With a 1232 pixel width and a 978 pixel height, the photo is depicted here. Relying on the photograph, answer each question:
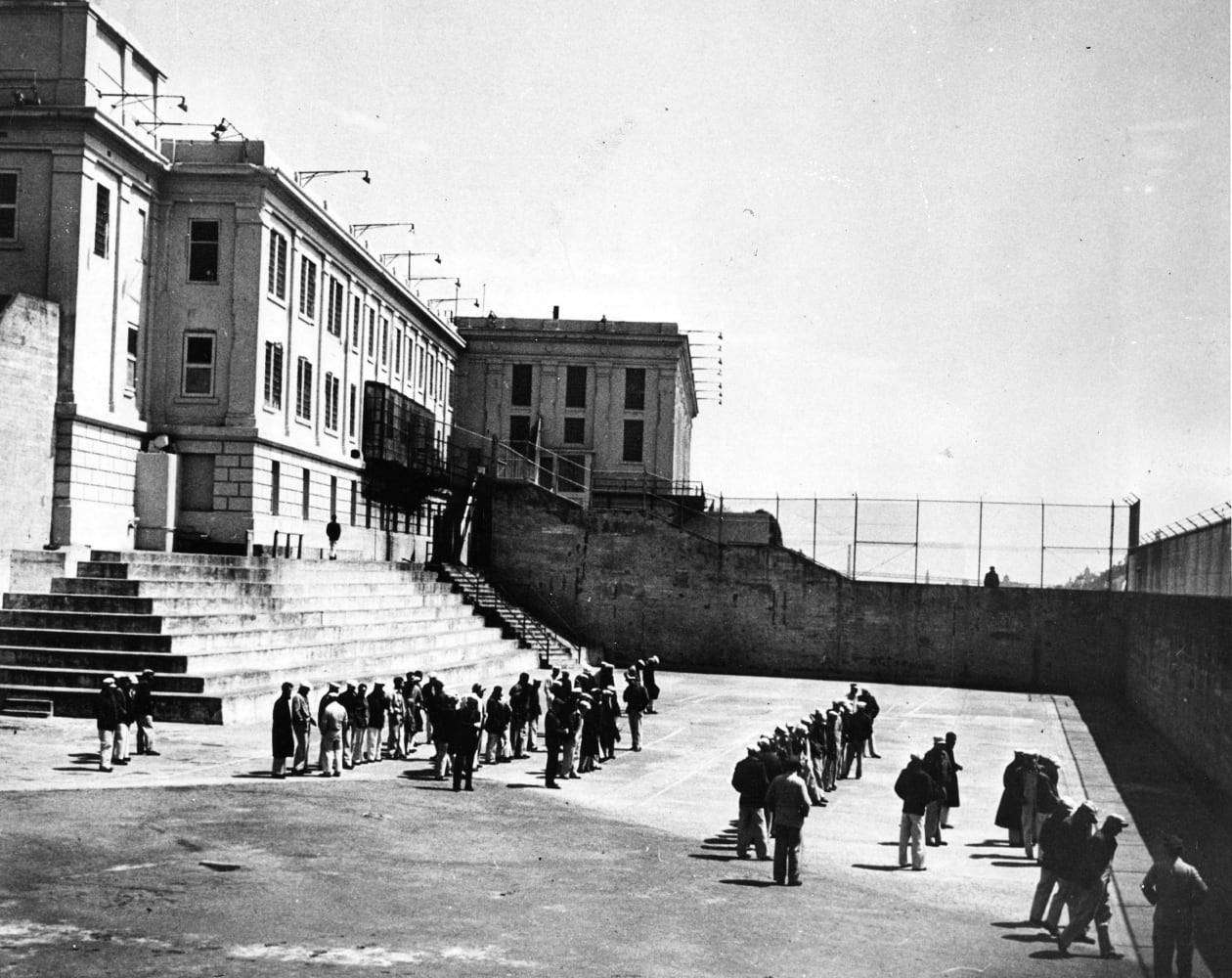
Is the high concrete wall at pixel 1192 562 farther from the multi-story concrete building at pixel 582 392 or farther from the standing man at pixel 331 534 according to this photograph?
the multi-story concrete building at pixel 582 392

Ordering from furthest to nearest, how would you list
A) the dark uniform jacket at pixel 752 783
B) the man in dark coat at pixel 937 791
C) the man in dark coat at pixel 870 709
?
the man in dark coat at pixel 870 709
the man in dark coat at pixel 937 791
the dark uniform jacket at pixel 752 783

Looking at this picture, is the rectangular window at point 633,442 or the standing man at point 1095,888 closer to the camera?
the standing man at point 1095,888

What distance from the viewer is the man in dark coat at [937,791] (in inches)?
613

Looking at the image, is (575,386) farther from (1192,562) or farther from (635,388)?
(1192,562)

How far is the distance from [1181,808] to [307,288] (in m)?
30.2

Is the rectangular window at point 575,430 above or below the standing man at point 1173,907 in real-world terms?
above

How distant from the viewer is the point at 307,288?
132ft

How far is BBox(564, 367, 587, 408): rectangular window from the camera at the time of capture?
206ft

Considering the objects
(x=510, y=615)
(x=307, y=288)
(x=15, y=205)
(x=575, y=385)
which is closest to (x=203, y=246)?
(x=307, y=288)

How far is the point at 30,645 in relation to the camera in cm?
2367

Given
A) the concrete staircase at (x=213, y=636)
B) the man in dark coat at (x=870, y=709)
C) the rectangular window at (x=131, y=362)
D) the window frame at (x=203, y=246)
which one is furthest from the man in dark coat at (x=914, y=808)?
the window frame at (x=203, y=246)

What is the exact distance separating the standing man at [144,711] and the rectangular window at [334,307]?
24.6 m

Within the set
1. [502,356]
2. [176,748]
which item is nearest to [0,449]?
[176,748]

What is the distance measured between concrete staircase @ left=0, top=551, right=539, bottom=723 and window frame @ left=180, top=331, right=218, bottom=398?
20.0 feet
